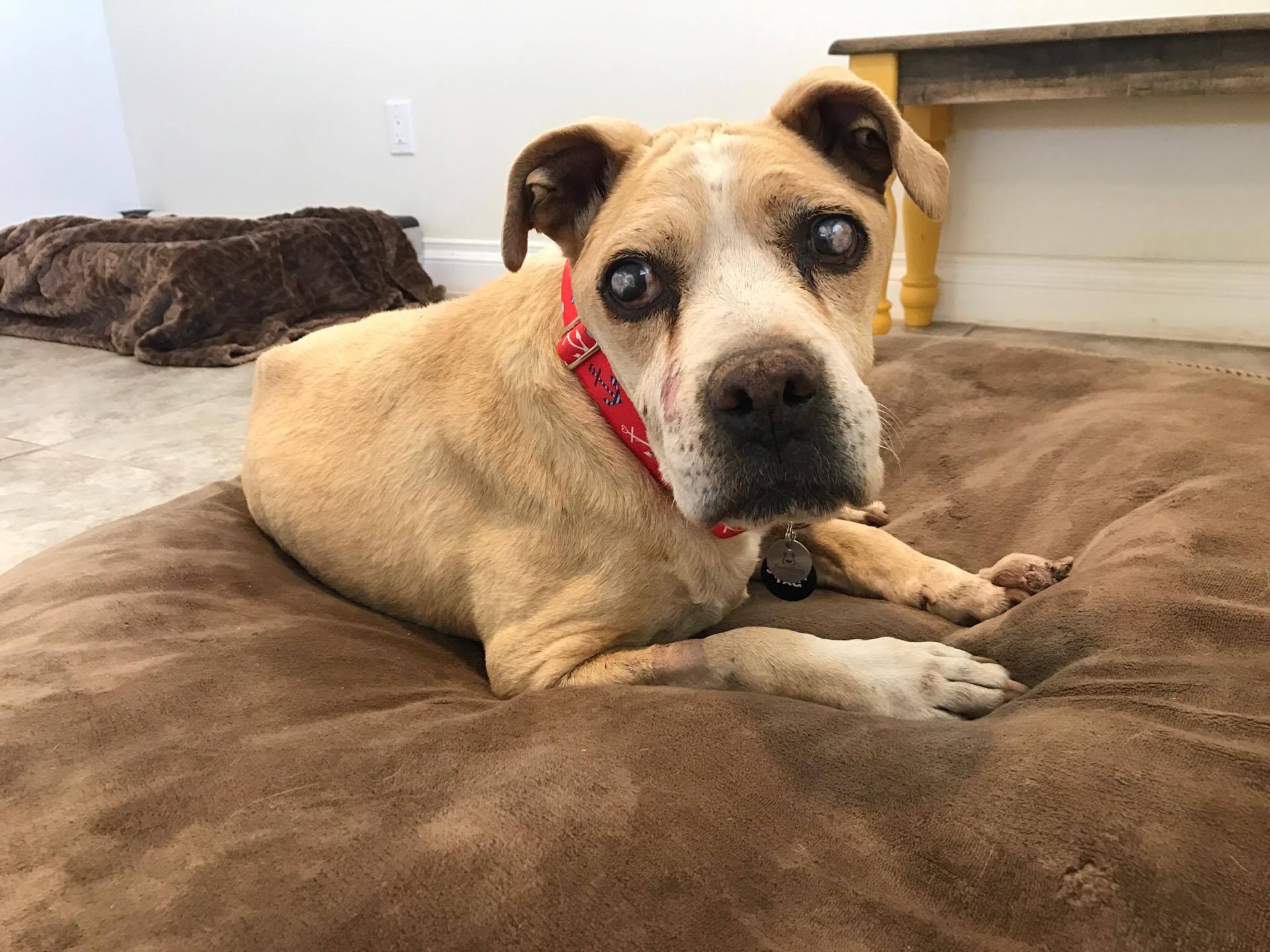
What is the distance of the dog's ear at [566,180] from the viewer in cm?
167

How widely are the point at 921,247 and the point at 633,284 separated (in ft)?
10.1

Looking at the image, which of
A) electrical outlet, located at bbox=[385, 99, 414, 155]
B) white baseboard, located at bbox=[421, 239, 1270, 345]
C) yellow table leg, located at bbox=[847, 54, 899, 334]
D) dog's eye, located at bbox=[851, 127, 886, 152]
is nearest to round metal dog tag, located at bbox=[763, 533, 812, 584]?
dog's eye, located at bbox=[851, 127, 886, 152]

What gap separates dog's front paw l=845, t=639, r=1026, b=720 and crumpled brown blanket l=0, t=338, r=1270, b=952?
0.05 meters

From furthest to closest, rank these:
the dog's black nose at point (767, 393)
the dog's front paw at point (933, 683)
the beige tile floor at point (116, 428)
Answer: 1. the beige tile floor at point (116, 428)
2. the dog's front paw at point (933, 683)
3. the dog's black nose at point (767, 393)

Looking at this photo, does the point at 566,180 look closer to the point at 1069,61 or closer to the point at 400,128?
the point at 1069,61

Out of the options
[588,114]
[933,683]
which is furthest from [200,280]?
[933,683]

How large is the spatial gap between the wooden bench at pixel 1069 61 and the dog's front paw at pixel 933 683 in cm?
181

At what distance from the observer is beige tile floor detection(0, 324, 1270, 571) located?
3191 millimetres

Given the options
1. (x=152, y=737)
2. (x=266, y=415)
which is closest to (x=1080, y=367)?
(x=266, y=415)

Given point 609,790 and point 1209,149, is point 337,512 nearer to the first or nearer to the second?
point 609,790

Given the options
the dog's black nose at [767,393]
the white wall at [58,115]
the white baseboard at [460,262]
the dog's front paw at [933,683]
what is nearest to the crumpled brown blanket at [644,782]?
the dog's front paw at [933,683]

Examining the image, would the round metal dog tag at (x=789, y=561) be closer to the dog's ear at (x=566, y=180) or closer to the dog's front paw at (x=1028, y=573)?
the dog's front paw at (x=1028, y=573)

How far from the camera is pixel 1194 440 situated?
210 cm

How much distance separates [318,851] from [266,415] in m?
1.47
